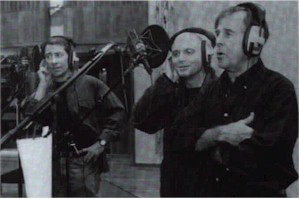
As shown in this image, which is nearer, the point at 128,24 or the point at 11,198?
the point at 128,24

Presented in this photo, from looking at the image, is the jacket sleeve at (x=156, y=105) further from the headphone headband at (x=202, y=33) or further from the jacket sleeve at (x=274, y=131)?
the jacket sleeve at (x=274, y=131)

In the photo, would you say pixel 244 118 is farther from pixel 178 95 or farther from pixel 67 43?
pixel 67 43

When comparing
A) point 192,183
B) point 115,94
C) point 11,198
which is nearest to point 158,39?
point 115,94

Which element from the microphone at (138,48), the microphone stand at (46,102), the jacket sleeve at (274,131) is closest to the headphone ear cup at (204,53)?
the microphone at (138,48)

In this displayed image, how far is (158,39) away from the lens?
4242 mm

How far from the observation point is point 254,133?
3.99m

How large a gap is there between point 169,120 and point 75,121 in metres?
0.82

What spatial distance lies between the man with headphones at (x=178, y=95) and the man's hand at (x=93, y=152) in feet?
1.46

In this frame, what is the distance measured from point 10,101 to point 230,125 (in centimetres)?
197

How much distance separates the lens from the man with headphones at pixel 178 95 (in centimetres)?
418

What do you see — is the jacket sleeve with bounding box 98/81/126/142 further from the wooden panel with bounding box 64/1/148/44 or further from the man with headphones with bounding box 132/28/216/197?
the wooden panel with bounding box 64/1/148/44

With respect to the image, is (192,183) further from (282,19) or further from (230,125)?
(282,19)

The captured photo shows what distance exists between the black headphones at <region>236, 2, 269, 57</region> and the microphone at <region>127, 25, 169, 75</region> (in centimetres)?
65

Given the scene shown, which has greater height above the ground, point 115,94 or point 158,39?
point 158,39
